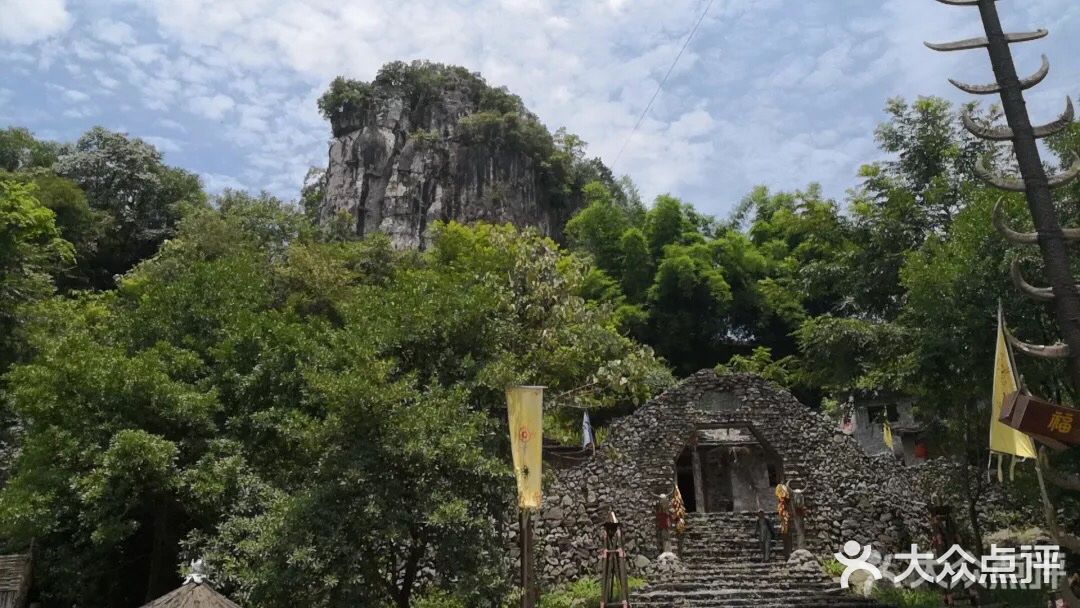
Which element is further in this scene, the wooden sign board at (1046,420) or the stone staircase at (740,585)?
the stone staircase at (740,585)

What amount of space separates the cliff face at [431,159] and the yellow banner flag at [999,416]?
36.6 metres

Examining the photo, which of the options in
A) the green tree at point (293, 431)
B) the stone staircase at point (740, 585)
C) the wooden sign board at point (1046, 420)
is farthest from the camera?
the stone staircase at point (740, 585)

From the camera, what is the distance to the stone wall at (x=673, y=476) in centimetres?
1485

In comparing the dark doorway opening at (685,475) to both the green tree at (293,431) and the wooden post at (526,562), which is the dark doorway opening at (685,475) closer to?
the green tree at (293,431)

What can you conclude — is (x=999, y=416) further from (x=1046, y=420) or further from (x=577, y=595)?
(x=577, y=595)

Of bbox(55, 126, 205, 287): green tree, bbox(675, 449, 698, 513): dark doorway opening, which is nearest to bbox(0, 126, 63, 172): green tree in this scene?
bbox(55, 126, 205, 287): green tree

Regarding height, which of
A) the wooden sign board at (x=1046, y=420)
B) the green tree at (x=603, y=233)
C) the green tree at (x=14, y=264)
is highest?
the green tree at (x=603, y=233)

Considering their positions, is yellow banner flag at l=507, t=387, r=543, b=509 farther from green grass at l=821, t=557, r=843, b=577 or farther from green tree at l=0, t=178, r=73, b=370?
green tree at l=0, t=178, r=73, b=370

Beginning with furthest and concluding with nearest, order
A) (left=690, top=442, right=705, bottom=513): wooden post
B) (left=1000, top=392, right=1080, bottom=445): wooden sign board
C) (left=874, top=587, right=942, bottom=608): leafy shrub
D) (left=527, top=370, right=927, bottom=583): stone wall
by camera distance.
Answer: (left=690, top=442, right=705, bottom=513): wooden post → (left=527, top=370, right=927, bottom=583): stone wall → (left=874, top=587, right=942, bottom=608): leafy shrub → (left=1000, top=392, right=1080, bottom=445): wooden sign board

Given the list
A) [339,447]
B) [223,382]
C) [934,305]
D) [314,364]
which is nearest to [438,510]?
[339,447]

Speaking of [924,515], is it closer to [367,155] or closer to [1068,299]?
[1068,299]

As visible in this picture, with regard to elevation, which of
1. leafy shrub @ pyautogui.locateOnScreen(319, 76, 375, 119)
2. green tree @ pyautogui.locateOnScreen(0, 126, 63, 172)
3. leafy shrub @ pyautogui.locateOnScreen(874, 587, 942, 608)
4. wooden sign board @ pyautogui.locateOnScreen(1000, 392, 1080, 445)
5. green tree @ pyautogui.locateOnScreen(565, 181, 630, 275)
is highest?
leafy shrub @ pyautogui.locateOnScreen(319, 76, 375, 119)

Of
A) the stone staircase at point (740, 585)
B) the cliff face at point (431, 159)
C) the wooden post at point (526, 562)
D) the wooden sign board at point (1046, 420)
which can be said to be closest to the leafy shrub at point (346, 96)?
the cliff face at point (431, 159)

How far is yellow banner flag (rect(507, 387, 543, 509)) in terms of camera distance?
847 centimetres
